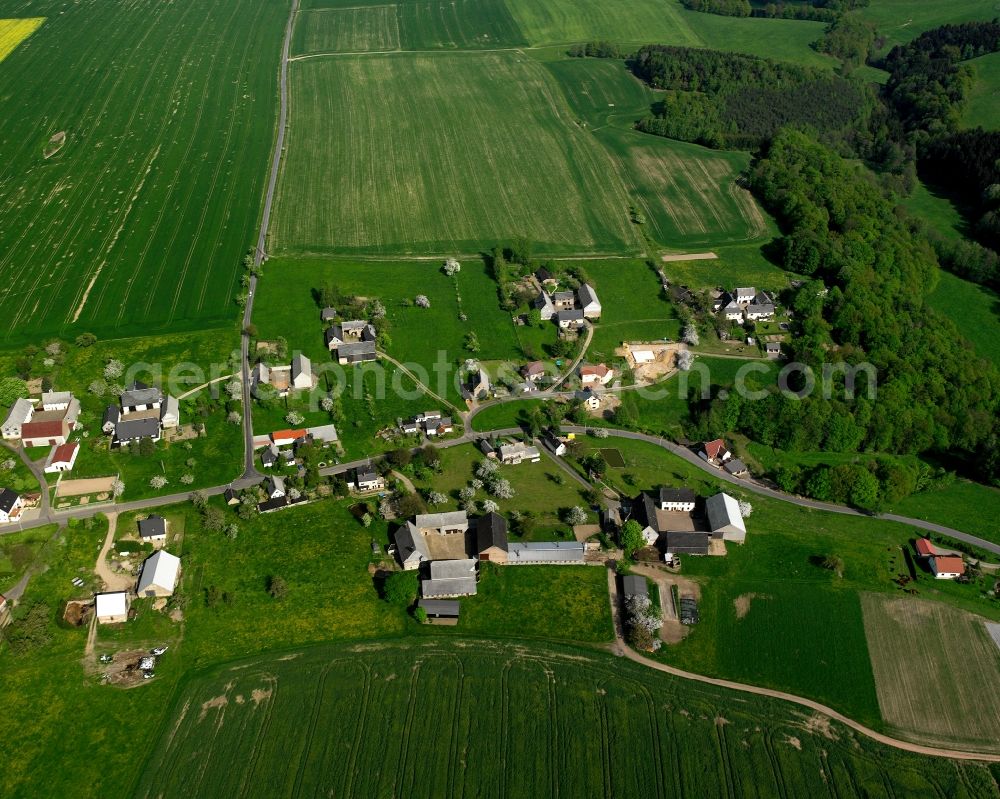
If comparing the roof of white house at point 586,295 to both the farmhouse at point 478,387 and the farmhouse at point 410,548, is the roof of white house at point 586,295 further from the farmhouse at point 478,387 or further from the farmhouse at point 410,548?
the farmhouse at point 410,548

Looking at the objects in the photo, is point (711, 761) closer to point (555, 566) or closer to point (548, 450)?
point (555, 566)

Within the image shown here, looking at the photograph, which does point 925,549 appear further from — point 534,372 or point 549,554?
point 534,372

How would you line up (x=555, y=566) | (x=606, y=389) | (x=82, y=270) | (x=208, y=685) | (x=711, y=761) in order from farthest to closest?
(x=82, y=270) < (x=606, y=389) < (x=555, y=566) < (x=208, y=685) < (x=711, y=761)

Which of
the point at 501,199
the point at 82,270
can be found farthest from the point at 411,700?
the point at 501,199

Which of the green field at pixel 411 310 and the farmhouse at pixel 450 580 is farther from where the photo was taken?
the green field at pixel 411 310

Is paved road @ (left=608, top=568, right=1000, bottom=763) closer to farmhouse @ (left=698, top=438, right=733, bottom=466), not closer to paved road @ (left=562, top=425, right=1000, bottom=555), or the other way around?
paved road @ (left=562, top=425, right=1000, bottom=555)

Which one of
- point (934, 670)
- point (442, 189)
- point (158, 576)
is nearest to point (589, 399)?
point (934, 670)

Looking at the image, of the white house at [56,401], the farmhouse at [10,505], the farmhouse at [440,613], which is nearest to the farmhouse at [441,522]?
the farmhouse at [440,613]
